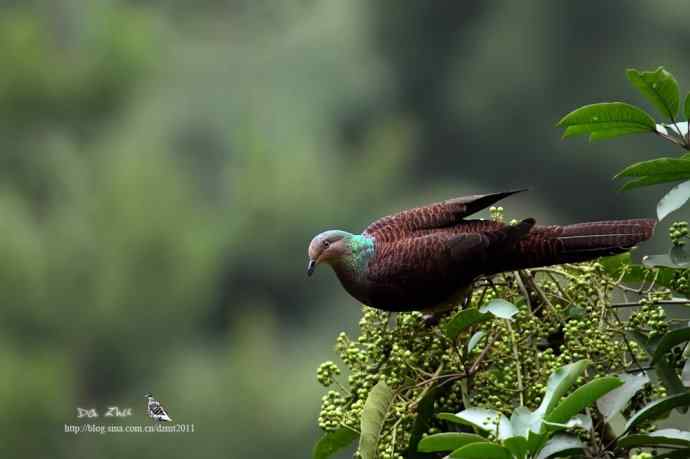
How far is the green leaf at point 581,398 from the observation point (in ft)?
3.71

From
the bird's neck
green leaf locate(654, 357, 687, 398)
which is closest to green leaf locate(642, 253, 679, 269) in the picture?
green leaf locate(654, 357, 687, 398)

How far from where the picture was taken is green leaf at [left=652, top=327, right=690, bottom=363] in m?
1.30

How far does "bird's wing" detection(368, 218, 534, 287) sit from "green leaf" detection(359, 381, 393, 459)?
1.10ft

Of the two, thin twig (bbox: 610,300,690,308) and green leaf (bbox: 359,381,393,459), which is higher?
thin twig (bbox: 610,300,690,308)

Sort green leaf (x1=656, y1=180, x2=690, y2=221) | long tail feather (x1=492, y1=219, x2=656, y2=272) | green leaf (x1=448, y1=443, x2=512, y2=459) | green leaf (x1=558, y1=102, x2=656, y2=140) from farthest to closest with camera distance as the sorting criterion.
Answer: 1. long tail feather (x1=492, y1=219, x2=656, y2=272)
2. green leaf (x1=558, y1=102, x2=656, y2=140)
3. green leaf (x1=656, y1=180, x2=690, y2=221)
4. green leaf (x1=448, y1=443, x2=512, y2=459)

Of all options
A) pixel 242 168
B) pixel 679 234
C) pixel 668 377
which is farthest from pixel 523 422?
pixel 242 168

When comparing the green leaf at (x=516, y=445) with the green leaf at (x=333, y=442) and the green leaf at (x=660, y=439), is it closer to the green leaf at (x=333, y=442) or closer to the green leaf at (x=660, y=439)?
the green leaf at (x=660, y=439)

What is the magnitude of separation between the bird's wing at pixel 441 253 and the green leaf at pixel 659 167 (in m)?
0.26

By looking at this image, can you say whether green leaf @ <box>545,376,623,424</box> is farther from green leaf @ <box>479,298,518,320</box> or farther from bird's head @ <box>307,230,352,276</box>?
bird's head @ <box>307,230,352,276</box>

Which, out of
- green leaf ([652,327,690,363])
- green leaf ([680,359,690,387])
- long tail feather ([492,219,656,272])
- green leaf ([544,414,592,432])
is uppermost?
long tail feather ([492,219,656,272])

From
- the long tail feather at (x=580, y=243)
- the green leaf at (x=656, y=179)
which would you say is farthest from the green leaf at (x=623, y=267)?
the green leaf at (x=656, y=179)

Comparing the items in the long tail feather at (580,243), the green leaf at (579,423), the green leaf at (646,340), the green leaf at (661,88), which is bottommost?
the green leaf at (579,423)

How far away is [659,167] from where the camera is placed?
4.53 feet

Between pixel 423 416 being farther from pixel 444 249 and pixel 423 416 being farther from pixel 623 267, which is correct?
pixel 444 249
